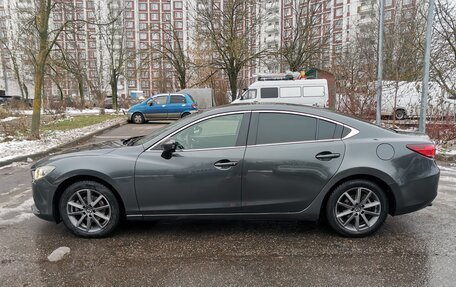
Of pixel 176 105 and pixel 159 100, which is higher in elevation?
pixel 159 100

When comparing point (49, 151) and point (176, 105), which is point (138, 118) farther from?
point (49, 151)

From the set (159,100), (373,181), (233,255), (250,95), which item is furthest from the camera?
(159,100)

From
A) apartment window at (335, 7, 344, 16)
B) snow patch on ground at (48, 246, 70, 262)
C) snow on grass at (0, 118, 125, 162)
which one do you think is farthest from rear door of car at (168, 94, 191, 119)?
apartment window at (335, 7, 344, 16)

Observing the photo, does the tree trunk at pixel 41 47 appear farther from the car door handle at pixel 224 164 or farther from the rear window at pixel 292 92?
the rear window at pixel 292 92

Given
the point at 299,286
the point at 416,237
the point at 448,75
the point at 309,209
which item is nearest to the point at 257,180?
the point at 309,209

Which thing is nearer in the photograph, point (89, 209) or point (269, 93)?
point (89, 209)

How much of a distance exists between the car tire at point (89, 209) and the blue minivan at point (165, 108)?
1517cm

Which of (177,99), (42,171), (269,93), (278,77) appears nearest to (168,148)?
(42,171)

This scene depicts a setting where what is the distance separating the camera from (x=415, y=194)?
3688mm

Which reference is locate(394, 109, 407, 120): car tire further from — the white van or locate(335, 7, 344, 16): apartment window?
locate(335, 7, 344, 16): apartment window

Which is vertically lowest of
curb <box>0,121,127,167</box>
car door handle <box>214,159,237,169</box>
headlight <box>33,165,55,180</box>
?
curb <box>0,121,127,167</box>

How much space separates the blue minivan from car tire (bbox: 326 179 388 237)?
15.6 meters

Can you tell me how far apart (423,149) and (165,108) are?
16.4 m

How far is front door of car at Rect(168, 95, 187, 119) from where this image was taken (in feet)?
61.8
